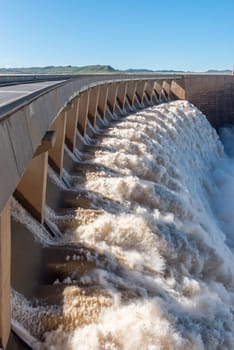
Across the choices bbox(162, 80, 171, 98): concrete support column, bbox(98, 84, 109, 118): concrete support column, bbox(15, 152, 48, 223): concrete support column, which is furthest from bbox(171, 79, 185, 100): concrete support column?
bbox(15, 152, 48, 223): concrete support column

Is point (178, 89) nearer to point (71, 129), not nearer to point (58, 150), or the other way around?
point (71, 129)

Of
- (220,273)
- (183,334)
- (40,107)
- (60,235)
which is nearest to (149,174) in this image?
(220,273)

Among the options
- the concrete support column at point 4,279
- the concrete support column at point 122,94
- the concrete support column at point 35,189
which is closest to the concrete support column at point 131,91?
the concrete support column at point 122,94

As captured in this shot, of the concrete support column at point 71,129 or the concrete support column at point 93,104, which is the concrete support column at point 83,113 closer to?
the concrete support column at point 93,104

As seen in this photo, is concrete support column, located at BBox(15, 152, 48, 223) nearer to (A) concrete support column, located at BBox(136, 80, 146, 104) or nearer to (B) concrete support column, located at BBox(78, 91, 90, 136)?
(B) concrete support column, located at BBox(78, 91, 90, 136)

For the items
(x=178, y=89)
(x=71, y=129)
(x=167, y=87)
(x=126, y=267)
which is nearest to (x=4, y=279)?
(x=126, y=267)

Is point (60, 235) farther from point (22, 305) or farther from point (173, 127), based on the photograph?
point (173, 127)
